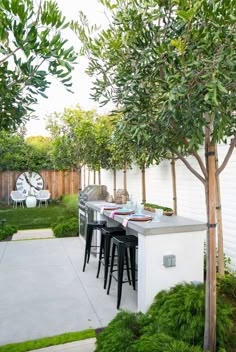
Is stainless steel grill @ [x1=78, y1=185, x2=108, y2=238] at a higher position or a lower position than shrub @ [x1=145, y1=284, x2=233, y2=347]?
higher

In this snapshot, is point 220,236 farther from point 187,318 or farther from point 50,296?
point 50,296

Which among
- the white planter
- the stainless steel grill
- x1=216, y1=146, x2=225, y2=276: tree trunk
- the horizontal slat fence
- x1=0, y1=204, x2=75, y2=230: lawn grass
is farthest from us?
the horizontal slat fence

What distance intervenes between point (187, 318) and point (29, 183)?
428 inches

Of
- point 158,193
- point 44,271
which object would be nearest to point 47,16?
point 44,271

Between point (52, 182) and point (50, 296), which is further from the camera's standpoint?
point (52, 182)

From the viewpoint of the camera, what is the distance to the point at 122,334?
2180 mm

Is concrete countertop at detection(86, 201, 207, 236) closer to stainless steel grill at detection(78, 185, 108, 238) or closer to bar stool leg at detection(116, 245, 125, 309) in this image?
bar stool leg at detection(116, 245, 125, 309)

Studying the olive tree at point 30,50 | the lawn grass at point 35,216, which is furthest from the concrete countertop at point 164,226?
the lawn grass at point 35,216

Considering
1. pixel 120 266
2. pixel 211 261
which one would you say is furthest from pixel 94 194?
pixel 211 261

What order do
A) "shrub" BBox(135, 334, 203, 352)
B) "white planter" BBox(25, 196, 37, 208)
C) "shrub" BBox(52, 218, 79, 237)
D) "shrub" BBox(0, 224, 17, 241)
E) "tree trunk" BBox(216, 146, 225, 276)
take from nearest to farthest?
1. "shrub" BBox(135, 334, 203, 352)
2. "tree trunk" BBox(216, 146, 225, 276)
3. "shrub" BBox(0, 224, 17, 241)
4. "shrub" BBox(52, 218, 79, 237)
5. "white planter" BBox(25, 196, 37, 208)

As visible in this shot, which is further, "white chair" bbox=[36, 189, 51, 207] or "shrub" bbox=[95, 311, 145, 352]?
"white chair" bbox=[36, 189, 51, 207]

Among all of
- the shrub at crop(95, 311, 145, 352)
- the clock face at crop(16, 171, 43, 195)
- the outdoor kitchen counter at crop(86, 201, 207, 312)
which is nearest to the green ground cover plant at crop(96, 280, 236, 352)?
the shrub at crop(95, 311, 145, 352)

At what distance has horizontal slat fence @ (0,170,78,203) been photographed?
11.7 metres

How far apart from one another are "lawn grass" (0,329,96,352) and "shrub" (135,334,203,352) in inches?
29.8
